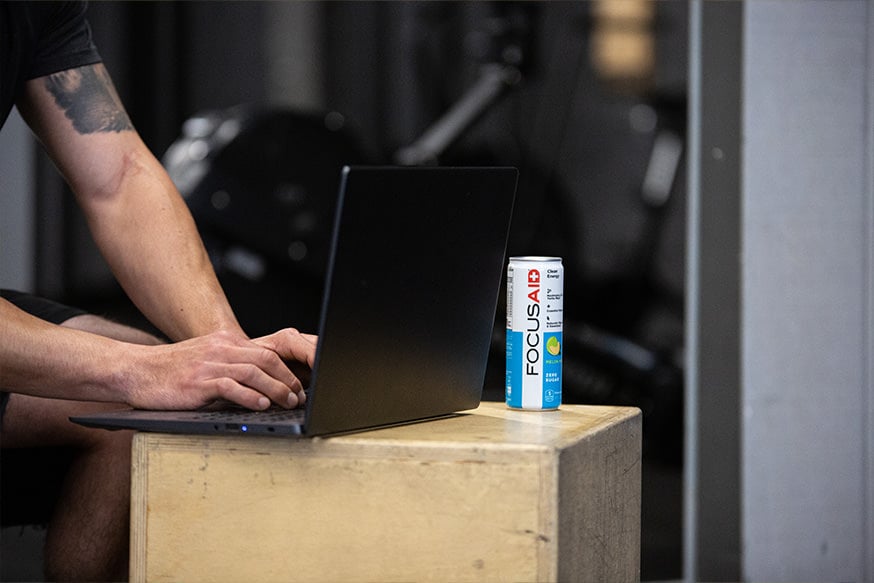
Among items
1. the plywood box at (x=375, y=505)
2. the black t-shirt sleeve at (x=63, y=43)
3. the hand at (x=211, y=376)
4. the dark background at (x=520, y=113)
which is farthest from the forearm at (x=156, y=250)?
the dark background at (x=520, y=113)

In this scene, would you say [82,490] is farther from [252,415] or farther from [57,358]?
[252,415]

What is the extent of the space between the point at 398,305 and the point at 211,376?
0.19m

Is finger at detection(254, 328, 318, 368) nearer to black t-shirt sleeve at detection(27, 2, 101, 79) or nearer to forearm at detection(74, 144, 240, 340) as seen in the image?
forearm at detection(74, 144, 240, 340)

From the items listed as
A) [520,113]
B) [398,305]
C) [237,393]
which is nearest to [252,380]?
[237,393]

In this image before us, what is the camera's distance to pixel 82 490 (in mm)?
1296

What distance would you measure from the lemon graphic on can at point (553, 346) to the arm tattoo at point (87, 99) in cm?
68

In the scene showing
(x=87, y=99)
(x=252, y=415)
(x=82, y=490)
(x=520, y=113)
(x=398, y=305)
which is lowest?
(x=82, y=490)

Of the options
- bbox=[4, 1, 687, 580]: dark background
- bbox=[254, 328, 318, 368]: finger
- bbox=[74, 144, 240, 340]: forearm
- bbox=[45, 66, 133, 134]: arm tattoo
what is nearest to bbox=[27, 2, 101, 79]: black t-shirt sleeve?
bbox=[45, 66, 133, 134]: arm tattoo

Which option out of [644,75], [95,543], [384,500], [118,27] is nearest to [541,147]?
[644,75]

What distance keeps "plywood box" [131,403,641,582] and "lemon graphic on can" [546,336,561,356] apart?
0.10 m

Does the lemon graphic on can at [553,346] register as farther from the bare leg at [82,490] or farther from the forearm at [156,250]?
the bare leg at [82,490]

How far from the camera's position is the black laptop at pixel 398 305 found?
914mm

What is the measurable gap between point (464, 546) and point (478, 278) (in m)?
0.27

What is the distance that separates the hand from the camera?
101 cm
